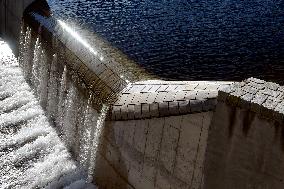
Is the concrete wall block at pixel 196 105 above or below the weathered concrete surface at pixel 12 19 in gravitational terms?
above

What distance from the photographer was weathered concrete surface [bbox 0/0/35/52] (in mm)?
20672

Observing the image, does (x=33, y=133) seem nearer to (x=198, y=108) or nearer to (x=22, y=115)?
(x=22, y=115)

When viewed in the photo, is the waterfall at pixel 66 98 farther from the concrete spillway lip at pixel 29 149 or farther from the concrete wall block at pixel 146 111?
the concrete wall block at pixel 146 111

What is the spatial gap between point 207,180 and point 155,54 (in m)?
9.25

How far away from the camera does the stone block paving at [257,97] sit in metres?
6.87

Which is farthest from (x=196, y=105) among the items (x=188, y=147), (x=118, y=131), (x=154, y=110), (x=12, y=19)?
(x=12, y=19)

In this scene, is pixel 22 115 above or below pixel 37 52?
below

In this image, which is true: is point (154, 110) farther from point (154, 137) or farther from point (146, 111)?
point (154, 137)

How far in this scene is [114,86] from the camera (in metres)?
11.7

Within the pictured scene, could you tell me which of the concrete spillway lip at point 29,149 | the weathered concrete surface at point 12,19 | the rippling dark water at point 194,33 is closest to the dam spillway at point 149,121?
the concrete spillway lip at point 29,149

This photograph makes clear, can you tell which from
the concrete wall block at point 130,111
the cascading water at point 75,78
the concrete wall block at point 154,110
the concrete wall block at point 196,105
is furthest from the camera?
the cascading water at point 75,78

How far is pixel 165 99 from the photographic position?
9148 millimetres

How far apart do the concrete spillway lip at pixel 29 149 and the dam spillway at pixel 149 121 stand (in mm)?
362

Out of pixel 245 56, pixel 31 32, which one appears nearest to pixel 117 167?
pixel 245 56
